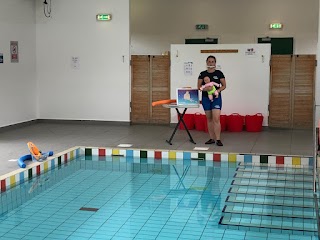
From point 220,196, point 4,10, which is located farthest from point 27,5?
point 220,196

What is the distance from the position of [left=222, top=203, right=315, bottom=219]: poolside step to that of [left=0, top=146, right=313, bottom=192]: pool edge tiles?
6.53 ft

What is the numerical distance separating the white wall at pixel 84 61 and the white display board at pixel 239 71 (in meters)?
1.33

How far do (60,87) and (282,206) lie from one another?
710cm

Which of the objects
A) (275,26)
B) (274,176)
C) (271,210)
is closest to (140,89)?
(275,26)

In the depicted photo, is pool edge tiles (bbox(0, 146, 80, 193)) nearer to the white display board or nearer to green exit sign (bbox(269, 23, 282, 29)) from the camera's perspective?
the white display board

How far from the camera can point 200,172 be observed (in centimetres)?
714

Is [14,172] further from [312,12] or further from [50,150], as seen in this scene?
[312,12]

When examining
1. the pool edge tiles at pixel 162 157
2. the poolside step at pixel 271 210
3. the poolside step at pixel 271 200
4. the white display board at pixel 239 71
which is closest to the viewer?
the poolside step at pixel 271 210

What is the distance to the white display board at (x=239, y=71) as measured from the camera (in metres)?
10.3

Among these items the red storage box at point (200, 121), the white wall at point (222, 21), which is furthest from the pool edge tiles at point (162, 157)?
the white wall at point (222, 21)

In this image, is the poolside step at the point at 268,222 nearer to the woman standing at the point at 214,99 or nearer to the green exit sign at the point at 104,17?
the woman standing at the point at 214,99

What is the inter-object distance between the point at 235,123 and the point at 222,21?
486 centimetres

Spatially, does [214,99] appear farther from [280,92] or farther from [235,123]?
[280,92]

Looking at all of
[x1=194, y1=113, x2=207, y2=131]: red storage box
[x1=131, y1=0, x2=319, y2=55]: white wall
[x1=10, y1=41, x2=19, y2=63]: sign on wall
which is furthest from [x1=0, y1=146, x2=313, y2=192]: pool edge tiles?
[x1=131, y1=0, x2=319, y2=55]: white wall
